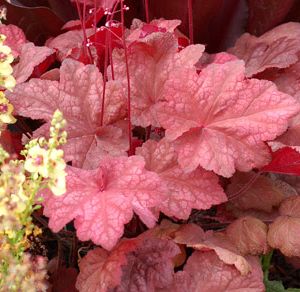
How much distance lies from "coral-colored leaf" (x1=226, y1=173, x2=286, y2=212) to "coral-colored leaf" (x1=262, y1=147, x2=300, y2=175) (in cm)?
11

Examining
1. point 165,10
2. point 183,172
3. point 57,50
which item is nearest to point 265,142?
point 183,172

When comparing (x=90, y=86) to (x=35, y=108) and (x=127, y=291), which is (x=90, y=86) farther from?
(x=127, y=291)

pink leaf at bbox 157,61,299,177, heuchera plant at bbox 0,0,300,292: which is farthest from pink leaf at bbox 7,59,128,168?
pink leaf at bbox 157,61,299,177

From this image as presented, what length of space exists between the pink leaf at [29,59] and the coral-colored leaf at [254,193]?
46 cm

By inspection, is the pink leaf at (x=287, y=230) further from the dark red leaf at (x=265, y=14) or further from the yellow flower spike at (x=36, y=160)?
the dark red leaf at (x=265, y=14)

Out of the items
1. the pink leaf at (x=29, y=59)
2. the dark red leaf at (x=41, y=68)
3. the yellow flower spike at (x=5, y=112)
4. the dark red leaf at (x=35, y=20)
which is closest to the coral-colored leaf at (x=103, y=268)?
the yellow flower spike at (x=5, y=112)

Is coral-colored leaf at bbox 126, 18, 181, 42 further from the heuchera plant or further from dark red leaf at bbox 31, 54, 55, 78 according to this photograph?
dark red leaf at bbox 31, 54, 55, 78

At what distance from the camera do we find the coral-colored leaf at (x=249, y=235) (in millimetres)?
1180

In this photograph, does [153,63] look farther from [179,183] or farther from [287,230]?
[287,230]

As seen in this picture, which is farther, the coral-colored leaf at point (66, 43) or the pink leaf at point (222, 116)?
the coral-colored leaf at point (66, 43)

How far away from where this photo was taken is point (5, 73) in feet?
3.16

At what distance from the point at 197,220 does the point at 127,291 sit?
333 mm

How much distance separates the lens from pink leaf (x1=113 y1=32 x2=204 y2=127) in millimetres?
1269

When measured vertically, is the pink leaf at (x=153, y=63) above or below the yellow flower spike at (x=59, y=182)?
below
